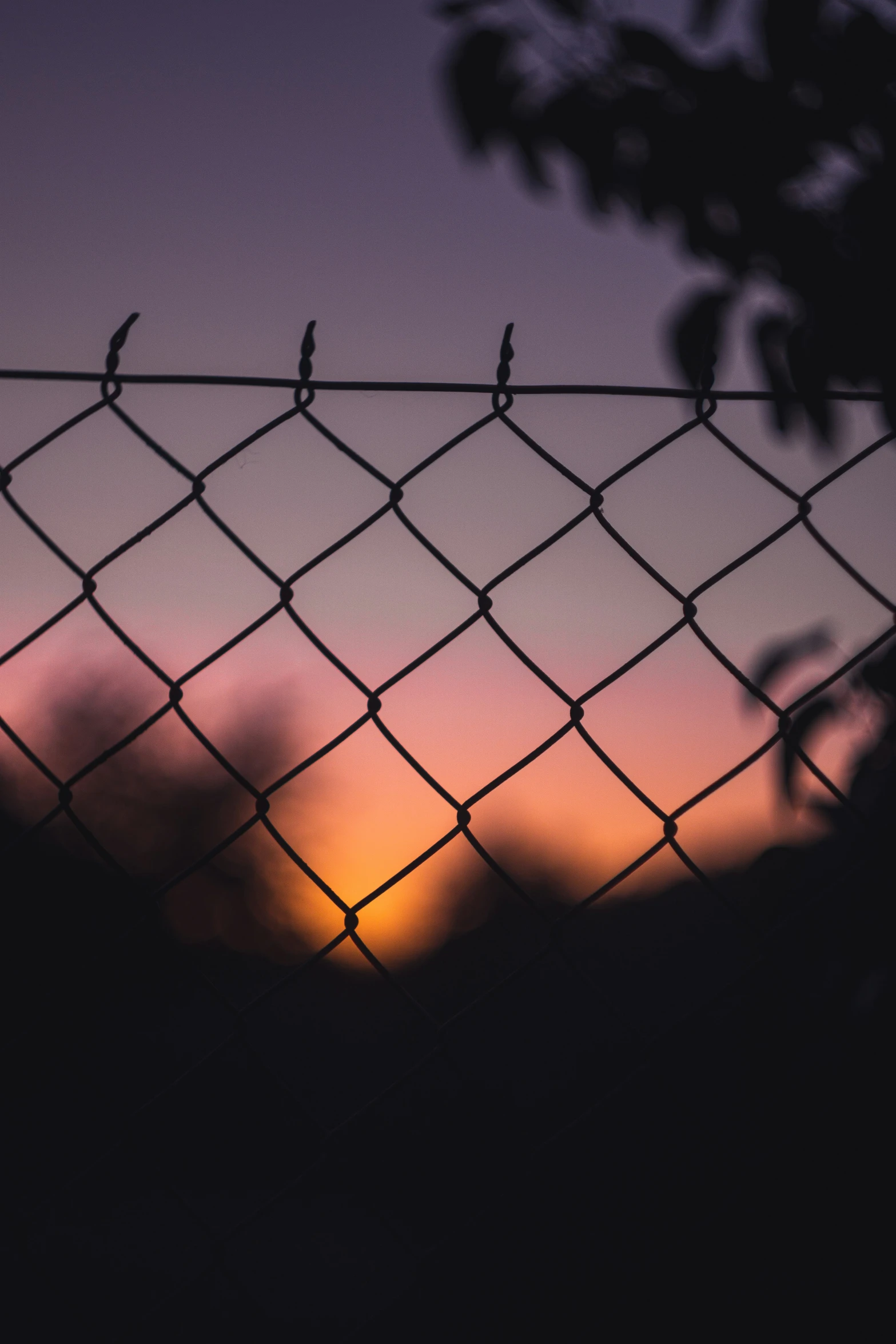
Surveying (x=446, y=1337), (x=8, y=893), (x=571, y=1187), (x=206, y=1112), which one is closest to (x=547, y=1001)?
(x=571, y=1187)

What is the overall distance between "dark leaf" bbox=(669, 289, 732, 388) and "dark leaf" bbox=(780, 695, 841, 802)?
40 cm

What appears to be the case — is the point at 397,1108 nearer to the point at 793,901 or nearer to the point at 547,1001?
the point at 547,1001

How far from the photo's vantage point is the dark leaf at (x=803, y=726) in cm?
114

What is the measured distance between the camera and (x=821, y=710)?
1.21 metres

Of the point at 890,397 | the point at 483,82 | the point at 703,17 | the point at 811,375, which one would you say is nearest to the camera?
the point at 890,397

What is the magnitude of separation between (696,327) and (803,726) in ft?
1.63

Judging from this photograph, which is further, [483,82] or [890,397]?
[483,82]

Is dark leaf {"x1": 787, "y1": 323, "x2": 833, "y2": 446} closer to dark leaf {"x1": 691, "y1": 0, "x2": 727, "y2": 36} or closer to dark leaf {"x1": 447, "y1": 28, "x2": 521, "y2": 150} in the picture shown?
dark leaf {"x1": 691, "y1": 0, "x2": 727, "y2": 36}

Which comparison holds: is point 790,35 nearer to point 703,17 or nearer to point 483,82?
point 703,17

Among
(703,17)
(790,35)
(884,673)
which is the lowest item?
(884,673)

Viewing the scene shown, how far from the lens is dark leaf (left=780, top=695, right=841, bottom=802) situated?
114cm

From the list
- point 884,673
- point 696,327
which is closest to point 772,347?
point 696,327

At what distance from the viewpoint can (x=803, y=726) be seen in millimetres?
1203

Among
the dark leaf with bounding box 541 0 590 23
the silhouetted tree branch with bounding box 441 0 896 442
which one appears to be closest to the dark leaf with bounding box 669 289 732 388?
the silhouetted tree branch with bounding box 441 0 896 442
